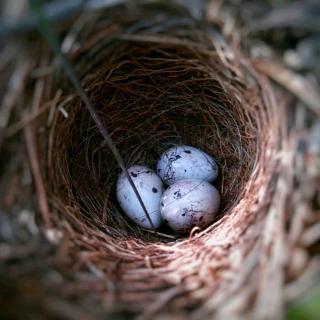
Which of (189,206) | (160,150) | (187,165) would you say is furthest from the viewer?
(160,150)

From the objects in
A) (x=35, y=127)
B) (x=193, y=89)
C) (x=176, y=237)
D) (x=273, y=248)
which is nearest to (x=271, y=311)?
(x=273, y=248)

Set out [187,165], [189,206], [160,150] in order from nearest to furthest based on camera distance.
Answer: [189,206] < [187,165] < [160,150]

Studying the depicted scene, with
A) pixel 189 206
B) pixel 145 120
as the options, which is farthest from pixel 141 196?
pixel 145 120

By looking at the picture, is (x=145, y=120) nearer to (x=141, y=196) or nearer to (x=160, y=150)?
(x=160, y=150)

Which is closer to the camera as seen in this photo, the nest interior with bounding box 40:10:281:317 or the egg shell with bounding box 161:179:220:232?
Result: the nest interior with bounding box 40:10:281:317

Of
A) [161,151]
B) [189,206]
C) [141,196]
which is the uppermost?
[161,151]

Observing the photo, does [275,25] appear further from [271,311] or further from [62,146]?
[62,146]
